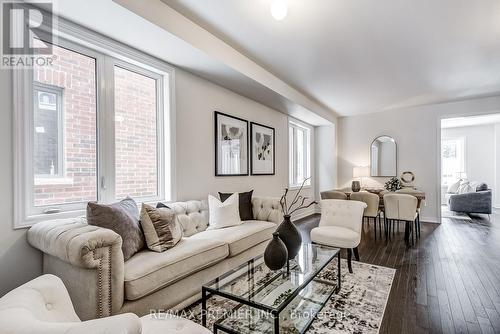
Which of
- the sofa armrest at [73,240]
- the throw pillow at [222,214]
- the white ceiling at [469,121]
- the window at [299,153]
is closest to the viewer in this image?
the sofa armrest at [73,240]

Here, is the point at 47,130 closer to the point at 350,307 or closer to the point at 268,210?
the point at 268,210

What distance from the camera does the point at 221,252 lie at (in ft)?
7.80

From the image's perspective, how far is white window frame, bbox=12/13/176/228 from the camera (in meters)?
1.90

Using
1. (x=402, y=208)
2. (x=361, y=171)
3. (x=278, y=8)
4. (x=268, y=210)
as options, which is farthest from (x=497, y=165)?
(x=278, y=8)

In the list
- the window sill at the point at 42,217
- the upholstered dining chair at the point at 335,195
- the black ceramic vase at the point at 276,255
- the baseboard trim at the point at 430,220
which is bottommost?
the baseboard trim at the point at 430,220

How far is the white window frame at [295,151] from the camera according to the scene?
19.4 ft

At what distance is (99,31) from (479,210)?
26.2 ft

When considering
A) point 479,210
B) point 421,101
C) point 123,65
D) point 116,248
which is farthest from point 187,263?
point 479,210

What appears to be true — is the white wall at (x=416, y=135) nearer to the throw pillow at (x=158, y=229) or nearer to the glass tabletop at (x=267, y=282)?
the glass tabletop at (x=267, y=282)

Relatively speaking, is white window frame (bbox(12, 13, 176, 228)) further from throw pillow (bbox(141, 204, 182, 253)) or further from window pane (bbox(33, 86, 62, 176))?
throw pillow (bbox(141, 204, 182, 253))

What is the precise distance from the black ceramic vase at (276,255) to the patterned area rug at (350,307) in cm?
41

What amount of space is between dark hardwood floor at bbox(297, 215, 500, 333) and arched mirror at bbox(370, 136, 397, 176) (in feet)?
6.01

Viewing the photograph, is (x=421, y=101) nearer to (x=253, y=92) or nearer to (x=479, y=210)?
(x=479, y=210)

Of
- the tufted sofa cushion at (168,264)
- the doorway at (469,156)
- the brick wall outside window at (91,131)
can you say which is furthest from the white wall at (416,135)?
the brick wall outside window at (91,131)
